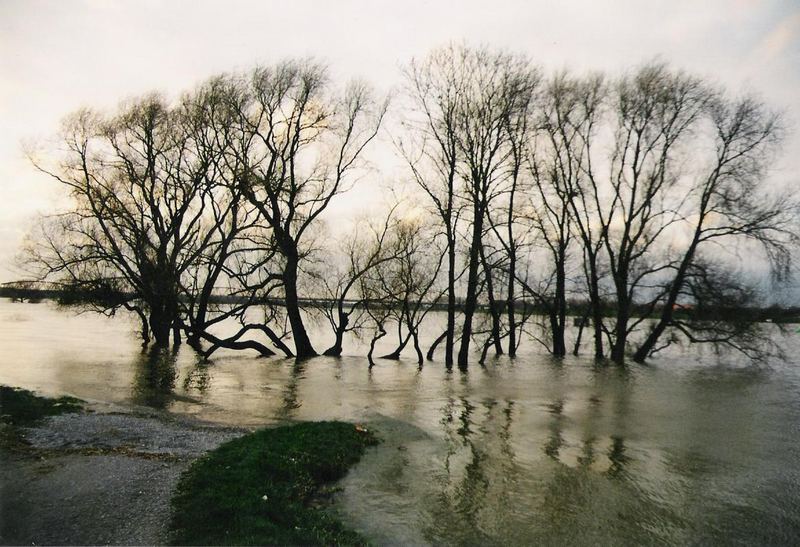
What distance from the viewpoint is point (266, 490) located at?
309 inches

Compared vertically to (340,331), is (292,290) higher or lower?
higher

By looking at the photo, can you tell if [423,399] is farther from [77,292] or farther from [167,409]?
[77,292]

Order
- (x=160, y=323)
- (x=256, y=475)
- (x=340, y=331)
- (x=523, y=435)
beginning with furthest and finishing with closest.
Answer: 1. (x=160, y=323)
2. (x=340, y=331)
3. (x=523, y=435)
4. (x=256, y=475)

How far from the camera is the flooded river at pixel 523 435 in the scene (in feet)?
26.8

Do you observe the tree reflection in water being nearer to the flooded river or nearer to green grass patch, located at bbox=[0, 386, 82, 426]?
the flooded river

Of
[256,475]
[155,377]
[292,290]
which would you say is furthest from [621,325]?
[256,475]

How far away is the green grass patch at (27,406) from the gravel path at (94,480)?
1.71 feet

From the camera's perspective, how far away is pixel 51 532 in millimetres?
6180

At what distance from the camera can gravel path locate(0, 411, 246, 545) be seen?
6.28 metres

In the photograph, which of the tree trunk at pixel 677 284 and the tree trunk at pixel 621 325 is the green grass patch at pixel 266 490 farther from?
the tree trunk at pixel 677 284

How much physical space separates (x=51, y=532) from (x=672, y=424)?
16519mm

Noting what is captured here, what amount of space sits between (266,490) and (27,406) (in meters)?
8.92

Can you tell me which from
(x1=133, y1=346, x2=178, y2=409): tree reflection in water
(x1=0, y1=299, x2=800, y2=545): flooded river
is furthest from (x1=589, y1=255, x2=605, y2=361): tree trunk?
(x1=133, y1=346, x2=178, y2=409): tree reflection in water

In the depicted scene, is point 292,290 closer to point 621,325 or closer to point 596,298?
point 596,298
